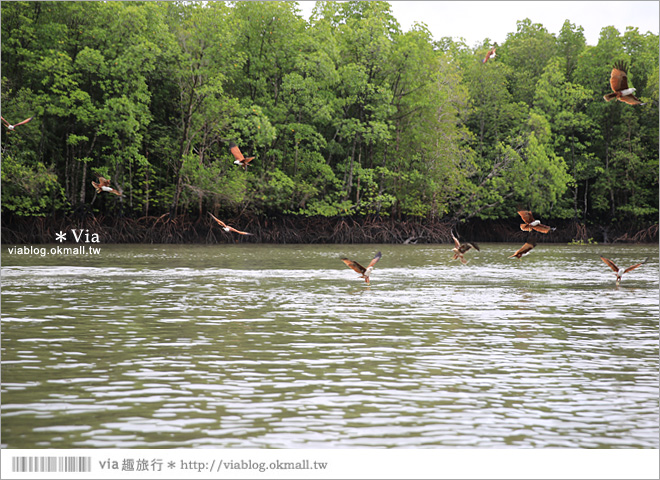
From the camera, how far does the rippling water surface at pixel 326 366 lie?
7289mm

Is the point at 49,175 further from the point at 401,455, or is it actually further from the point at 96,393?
the point at 401,455

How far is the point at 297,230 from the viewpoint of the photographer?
51.6 m

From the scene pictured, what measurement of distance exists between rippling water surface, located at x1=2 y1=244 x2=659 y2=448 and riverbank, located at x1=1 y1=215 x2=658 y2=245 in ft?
84.7

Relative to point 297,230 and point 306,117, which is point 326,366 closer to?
point 297,230

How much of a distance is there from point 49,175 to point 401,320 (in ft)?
109

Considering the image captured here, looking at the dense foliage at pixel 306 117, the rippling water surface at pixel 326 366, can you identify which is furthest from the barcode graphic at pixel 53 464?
the dense foliage at pixel 306 117

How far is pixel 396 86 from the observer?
189 ft

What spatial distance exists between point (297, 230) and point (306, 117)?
8.21 metres

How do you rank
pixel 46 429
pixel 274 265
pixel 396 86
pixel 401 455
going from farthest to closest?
pixel 396 86, pixel 274 265, pixel 46 429, pixel 401 455

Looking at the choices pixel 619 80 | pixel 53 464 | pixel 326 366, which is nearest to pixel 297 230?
pixel 619 80

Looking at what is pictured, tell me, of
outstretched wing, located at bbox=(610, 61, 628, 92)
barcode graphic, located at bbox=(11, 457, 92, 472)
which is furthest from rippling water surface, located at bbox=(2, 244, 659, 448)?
outstretched wing, located at bbox=(610, 61, 628, 92)

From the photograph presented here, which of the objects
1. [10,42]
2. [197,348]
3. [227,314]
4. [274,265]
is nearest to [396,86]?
[10,42]

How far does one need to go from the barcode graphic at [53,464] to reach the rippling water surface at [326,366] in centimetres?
46

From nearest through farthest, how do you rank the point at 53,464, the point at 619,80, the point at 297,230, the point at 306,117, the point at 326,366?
the point at 53,464 < the point at 326,366 < the point at 619,80 < the point at 297,230 < the point at 306,117
